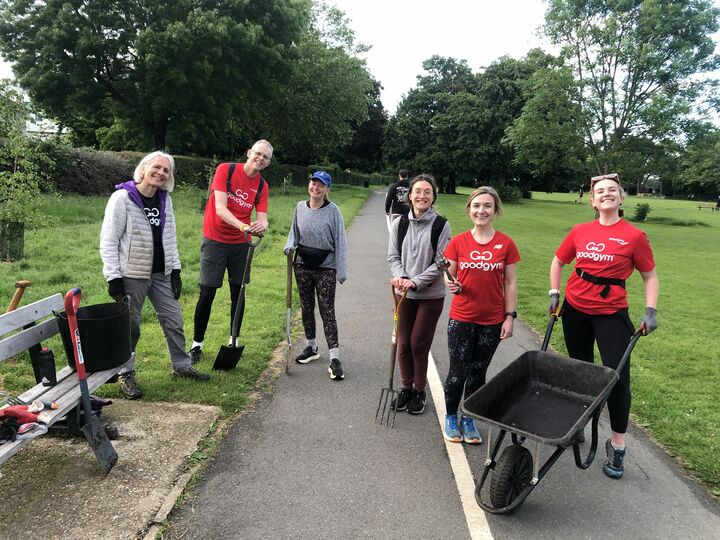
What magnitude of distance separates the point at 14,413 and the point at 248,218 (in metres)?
2.91

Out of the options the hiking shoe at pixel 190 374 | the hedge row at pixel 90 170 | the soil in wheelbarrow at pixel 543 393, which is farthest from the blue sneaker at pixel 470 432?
the hedge row at pixel 90 170

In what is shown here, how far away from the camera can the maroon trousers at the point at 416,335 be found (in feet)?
13.6

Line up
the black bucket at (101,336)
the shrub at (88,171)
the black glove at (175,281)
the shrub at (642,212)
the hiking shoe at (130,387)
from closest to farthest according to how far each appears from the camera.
→ the black bucket at (101,336) → the hiking shoe at (130,387) → the black glove at (175,281) → the shrub at (88,171) → the shrub at (642,212)

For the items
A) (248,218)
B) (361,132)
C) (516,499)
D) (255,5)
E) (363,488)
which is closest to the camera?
(516,499)

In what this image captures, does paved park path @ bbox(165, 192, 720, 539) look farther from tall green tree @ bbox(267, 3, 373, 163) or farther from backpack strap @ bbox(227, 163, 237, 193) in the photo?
tall green tree @ bbox(267, 3, 373, 163)

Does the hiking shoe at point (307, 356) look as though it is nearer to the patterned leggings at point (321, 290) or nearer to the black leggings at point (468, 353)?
the patterned leggings at point (321, 290)

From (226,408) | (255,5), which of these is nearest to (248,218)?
(226,408)

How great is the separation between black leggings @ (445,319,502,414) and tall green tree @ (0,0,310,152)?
25.0m

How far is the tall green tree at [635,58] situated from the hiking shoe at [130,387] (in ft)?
87.9

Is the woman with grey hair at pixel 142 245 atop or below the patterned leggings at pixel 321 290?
atop

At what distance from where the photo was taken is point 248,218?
5.27 m

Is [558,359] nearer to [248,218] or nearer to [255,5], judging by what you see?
[248,218]

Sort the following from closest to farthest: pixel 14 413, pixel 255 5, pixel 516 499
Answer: pixel 14 413 → pixel 516 499 → pixel 255 5

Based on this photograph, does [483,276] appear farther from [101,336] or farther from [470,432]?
[101,336]
